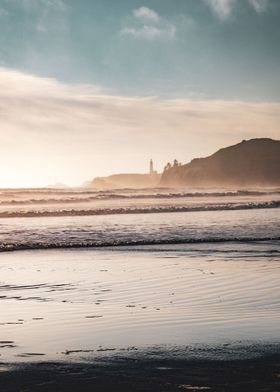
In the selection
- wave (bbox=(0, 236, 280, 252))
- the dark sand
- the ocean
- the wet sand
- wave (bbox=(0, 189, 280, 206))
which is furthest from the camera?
wave (bbox=(0, 189, 280, 206))

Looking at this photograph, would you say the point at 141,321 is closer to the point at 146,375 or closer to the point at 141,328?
the point at 141,328

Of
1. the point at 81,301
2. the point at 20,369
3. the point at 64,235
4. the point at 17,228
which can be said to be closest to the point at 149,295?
the point at 81,301

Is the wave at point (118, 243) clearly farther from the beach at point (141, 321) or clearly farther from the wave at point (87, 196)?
the wave at point (87, 196)

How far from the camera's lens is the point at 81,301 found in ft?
40.1

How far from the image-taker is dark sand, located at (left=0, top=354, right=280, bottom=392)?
6.72m

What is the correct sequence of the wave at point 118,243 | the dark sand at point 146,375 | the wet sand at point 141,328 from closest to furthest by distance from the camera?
the dark sand at point 146,375, the wet sand at point 141,328, the wave at point 118,243

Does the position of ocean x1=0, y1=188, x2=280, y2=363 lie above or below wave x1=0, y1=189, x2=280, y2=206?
below

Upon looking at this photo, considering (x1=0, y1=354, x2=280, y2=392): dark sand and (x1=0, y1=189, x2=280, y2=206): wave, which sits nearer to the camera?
(x1=0, y1=354, x2=280, y2=392): dark sand

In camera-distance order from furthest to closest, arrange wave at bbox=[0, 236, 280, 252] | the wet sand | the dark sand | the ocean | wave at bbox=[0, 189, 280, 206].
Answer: wave at bbox=[0, 189, 280, 206], wave at bbox=[0, 236, 280, 252], the ocean, the wet sand, the dark sand

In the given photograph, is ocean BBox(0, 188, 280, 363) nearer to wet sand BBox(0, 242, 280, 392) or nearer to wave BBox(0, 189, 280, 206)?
wet sand BBox(0, 242, 280, 392)

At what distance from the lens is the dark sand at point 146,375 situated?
672 cm

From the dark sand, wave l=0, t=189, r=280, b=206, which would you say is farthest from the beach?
wave l=0, t=189, r=280, b=206

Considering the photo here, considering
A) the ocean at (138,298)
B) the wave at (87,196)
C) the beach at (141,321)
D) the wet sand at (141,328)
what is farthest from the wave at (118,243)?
the wave at (87,196)

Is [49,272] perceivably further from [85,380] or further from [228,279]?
[85,380]
